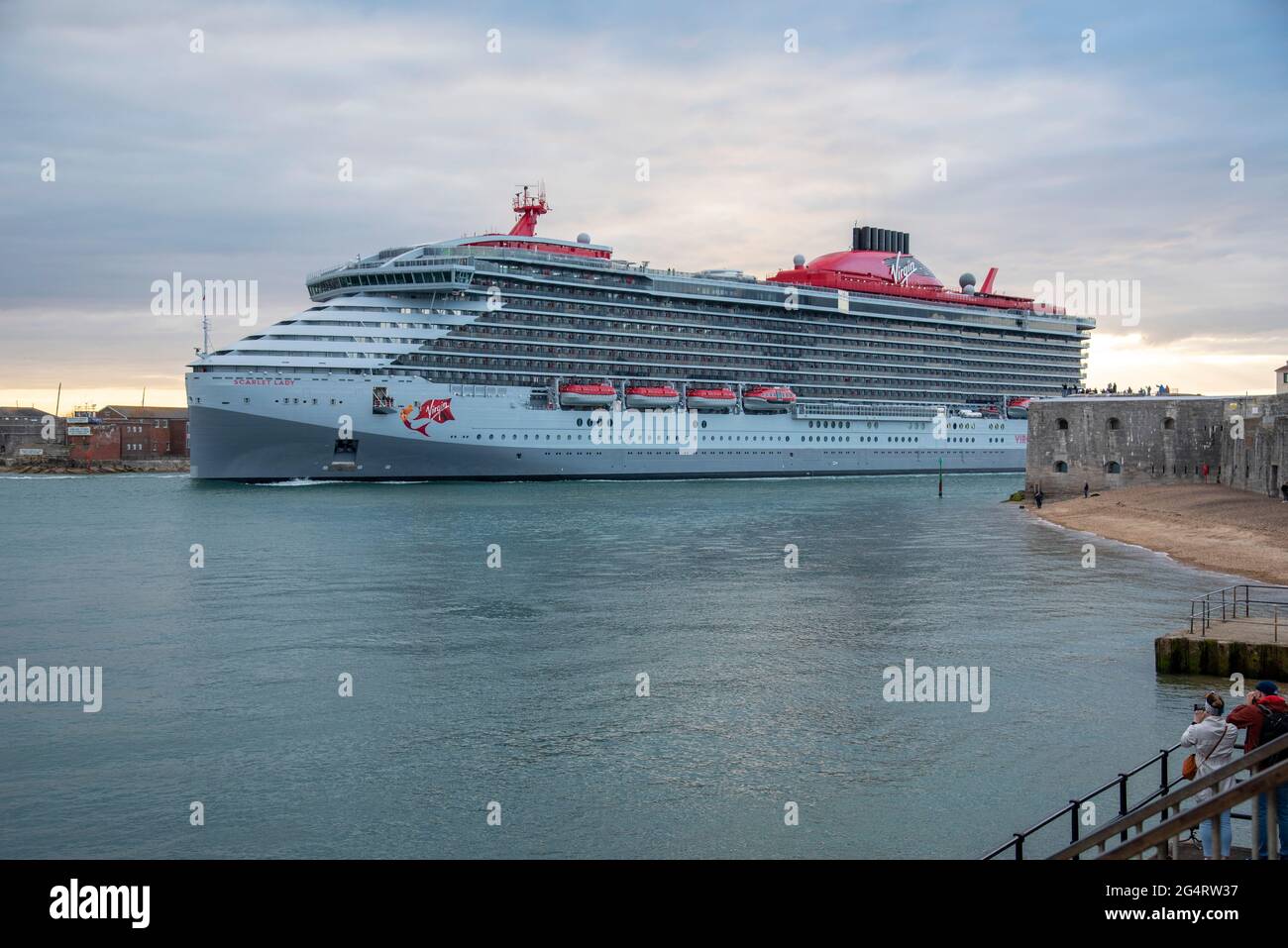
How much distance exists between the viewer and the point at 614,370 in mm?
90438

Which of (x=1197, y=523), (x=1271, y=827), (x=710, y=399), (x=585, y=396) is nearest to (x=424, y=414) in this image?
(x=585, y=396)

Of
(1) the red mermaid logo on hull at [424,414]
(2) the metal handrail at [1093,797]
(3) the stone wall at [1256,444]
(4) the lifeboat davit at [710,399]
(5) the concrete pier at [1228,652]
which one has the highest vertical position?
(4) the lifeboat davit at [710,399]

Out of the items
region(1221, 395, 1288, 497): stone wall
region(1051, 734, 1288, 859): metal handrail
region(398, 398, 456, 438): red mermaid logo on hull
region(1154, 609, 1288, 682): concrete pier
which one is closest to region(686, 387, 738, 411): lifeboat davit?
region(398, 398, 456, 438): red mermaid logo on hull

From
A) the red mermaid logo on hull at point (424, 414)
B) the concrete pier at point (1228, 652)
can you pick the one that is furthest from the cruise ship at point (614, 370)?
the concrete pier at point (1228, 652)

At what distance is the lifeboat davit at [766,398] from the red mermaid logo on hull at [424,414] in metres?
30.1

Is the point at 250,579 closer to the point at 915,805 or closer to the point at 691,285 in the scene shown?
the point at 915,805

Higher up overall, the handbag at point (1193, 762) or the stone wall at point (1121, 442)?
the stone wall at point (1121, 442)

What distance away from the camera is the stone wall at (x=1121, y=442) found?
184 ft

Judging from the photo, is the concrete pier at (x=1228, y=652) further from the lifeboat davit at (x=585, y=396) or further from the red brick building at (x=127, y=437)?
the red brick building at (x=127, y=437)

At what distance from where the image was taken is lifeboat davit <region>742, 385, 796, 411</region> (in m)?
Result: 96.4

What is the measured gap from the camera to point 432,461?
77500 mm

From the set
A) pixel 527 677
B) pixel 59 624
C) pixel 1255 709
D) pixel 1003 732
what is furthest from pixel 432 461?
pixel 1255 709

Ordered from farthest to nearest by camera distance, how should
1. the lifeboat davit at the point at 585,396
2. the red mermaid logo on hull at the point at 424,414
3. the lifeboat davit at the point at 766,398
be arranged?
the lifeboat davit at the point at 766,398 → the lifeboat davit at the point at 585,396 → the red mermaid logo on hull at the point at 424,414
